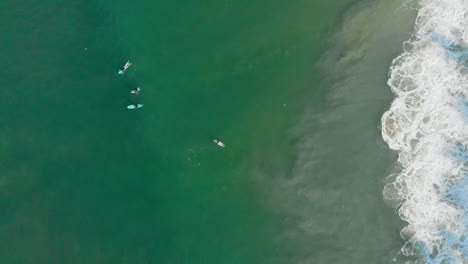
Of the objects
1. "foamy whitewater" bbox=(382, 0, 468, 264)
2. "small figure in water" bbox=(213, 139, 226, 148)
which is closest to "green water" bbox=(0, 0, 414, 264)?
"small figure in water" bbox=(213, 139, 226, 148)

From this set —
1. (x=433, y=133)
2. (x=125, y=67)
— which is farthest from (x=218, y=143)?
(x=433, y=133)

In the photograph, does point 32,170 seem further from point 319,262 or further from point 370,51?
point 370,51

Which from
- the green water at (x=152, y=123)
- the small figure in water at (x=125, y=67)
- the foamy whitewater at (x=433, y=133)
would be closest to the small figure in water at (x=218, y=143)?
the green water at (x=152, y=123)

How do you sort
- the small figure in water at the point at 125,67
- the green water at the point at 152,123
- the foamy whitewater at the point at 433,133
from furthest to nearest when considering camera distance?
the small figure in water at the point at 125,67
the green water at the point at 152,123
the foamy whitewater at the point at 433,133

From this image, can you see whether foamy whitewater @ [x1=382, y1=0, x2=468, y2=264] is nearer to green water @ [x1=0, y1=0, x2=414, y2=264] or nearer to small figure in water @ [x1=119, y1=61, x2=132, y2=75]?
green water @ [x1=0, y1=0, x2=414, y2=264]

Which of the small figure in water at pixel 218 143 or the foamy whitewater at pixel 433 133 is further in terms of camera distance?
the small figure in water at pixel 218 143

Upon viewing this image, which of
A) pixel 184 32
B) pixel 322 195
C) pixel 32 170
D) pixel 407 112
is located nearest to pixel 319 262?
pixel 322 195

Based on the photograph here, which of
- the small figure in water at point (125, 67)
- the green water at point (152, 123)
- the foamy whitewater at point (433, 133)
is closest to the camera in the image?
the foamy whitewater at point (433, 133)

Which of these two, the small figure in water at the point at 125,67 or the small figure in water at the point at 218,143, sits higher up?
the small figure in water at the point at 125,67

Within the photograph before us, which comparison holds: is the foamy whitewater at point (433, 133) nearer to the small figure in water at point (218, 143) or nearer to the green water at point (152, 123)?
the green water at point (152, 123)
